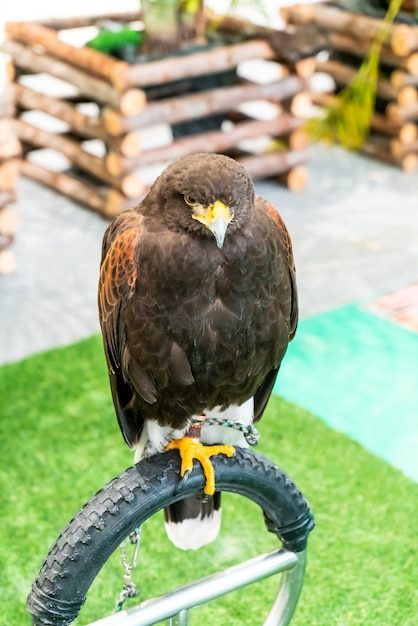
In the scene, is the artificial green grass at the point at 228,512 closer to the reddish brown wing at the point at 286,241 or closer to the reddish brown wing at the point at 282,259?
the reddish brown wing at the point at 282,259

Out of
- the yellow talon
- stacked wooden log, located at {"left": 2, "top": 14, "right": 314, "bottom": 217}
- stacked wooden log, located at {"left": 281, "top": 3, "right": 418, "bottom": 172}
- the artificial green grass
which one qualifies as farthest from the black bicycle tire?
stacked wooden log, located at {"left": 281, "top": 3, "right": 418, "bottom": 172}

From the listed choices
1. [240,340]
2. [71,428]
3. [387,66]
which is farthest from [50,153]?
[240,340]

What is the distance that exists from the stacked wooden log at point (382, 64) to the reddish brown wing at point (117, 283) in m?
3.56

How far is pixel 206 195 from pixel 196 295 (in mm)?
186

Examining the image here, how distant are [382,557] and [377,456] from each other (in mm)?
484

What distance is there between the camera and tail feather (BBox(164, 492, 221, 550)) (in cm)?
182

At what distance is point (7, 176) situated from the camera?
12.8 ft

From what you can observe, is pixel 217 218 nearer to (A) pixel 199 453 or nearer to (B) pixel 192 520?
(A) pixel 199 453

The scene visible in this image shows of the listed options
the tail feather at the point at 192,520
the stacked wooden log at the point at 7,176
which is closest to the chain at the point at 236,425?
the tail feather at the point at 192,520

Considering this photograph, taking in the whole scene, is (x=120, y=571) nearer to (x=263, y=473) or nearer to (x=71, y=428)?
(x=71, y=428)

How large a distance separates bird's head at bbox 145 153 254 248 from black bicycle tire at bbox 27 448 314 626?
418 millimetres

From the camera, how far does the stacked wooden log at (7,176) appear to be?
375 cm

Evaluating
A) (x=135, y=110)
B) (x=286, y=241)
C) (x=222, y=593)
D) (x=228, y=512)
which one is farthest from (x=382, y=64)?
(x=222, y=593)

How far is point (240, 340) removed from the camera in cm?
162
